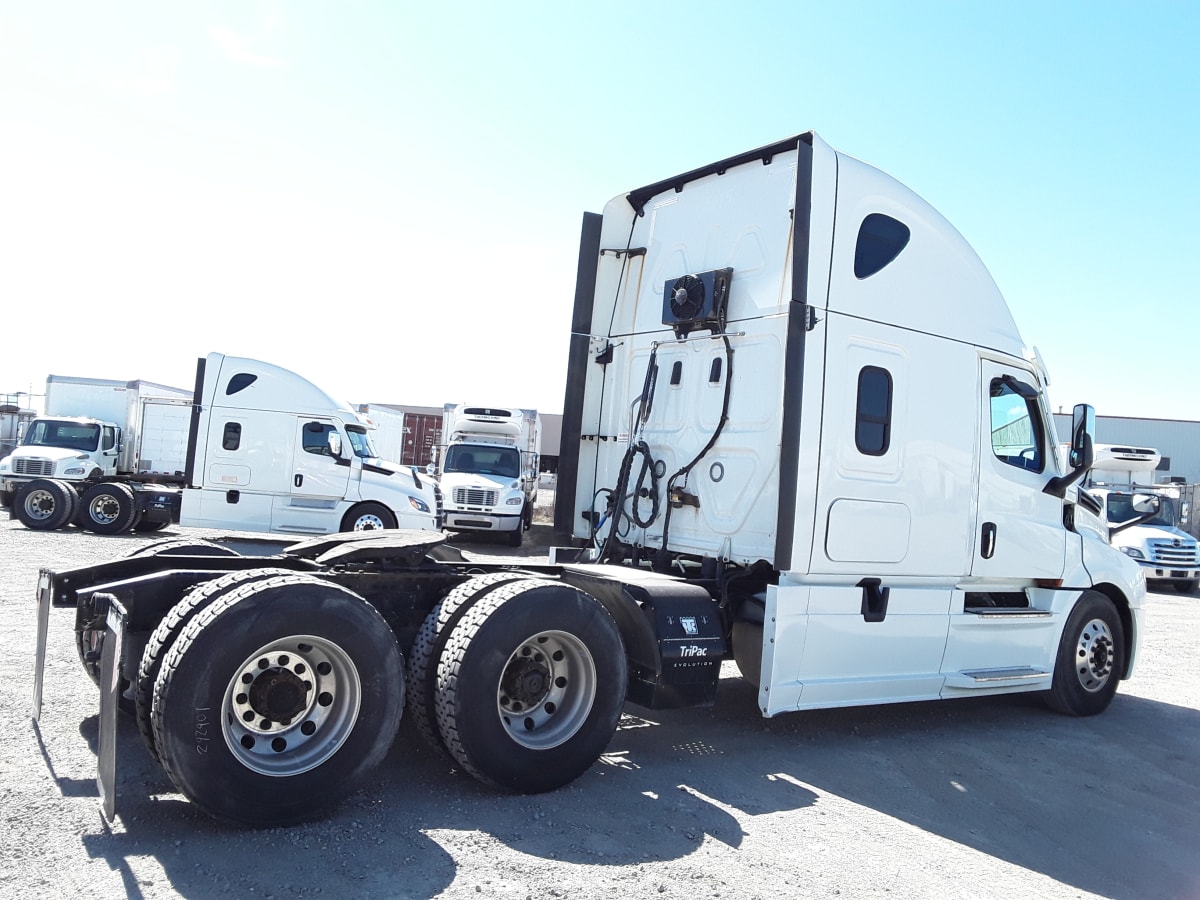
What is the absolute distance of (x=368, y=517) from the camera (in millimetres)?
15641

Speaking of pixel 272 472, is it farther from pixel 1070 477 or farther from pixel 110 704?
pixel 1070 477

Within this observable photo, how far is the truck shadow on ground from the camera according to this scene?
3660 millimetres

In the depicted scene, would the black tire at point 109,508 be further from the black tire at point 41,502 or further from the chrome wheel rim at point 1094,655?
the chrome wheel rim at point 1094,655

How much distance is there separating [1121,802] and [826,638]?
77.3 inches

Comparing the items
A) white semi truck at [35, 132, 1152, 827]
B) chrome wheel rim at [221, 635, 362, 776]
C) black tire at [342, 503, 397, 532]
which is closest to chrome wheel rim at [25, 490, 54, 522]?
black tire at [342, 503, 397, 532]

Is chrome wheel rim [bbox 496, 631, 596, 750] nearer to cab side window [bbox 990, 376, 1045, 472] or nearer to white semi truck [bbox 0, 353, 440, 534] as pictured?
cab side window [bbox 990, 376, 1045, 472]

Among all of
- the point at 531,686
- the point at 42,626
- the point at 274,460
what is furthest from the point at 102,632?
the point at 274,460

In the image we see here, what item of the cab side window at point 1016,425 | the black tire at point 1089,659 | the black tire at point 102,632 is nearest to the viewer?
the black tire at point 102,632

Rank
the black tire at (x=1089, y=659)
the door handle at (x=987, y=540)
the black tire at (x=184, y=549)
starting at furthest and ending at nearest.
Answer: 1. the black tire at (x=1089, y=659)
2. the door handle at (x=987, y=540)
3. the black tire at (x=184, y=549)

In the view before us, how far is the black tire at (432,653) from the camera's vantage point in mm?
Result: 4512

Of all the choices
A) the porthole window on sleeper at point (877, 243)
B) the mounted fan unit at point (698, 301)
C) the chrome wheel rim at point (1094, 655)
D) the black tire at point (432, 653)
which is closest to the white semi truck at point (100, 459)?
the mounted fan unit at point (698, 301)

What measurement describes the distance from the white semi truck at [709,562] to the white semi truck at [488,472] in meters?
12.2

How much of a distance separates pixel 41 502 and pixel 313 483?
689 centimetres

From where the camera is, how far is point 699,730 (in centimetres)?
611
